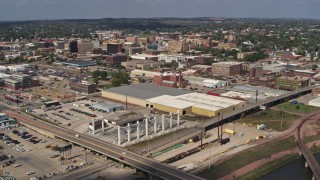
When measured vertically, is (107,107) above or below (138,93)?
below

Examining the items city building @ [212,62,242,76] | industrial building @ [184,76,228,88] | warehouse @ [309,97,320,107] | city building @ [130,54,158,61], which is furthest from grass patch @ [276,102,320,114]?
city building @ [130,54,158,61]

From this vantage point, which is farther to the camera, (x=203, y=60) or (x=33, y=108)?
(x=203, y=60)

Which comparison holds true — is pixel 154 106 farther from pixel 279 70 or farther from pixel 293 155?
pixel 279 70

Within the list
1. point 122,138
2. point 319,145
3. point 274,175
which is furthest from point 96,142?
point 319,145

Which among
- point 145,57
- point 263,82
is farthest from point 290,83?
point 145,57

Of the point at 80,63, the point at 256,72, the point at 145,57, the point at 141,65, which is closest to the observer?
the point at 256,72

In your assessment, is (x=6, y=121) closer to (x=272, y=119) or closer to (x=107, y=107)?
(x=107, y=107)
